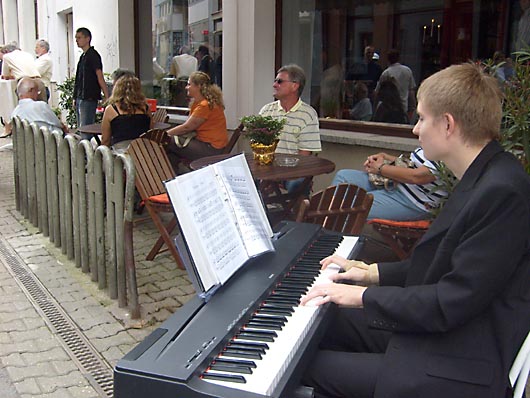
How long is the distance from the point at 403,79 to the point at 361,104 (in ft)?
1.85

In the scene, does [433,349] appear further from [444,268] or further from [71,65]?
[71,65]

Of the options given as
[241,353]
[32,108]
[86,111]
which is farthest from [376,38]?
[241,353]

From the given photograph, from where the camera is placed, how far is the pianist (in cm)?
158

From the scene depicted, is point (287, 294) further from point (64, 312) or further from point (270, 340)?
point (64, 312)

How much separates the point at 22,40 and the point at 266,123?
617 inches

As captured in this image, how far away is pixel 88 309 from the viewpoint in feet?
13.0

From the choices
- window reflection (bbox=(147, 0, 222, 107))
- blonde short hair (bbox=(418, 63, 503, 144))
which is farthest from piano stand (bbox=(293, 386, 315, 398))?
window reflection (bbox=(147, 0, 222, 107))

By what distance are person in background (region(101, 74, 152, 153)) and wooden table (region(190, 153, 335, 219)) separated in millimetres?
1539

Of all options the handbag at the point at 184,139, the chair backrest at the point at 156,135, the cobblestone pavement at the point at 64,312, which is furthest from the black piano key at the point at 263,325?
the handbag at the point at 184,139

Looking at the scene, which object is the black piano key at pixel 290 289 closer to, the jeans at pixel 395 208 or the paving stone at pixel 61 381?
the paving stone at pixel 61 381

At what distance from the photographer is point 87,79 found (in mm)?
8391

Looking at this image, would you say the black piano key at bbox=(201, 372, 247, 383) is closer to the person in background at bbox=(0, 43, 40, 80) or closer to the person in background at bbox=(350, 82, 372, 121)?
the person in background at bbox=(350, 82, 372, 121)

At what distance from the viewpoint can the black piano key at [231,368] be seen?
4.94 feet

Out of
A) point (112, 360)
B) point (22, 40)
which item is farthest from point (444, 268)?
point (22, 40)
